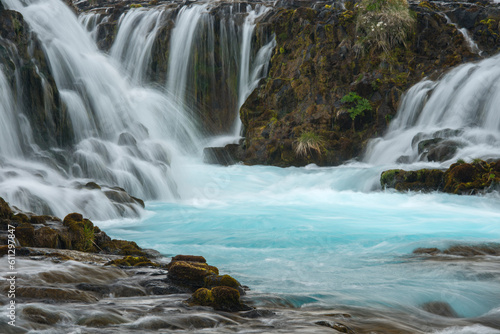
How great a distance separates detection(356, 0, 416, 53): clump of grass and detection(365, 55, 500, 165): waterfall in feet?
7.32

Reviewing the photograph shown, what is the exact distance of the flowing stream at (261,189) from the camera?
5645 millimetres

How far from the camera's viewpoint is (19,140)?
11844 millimetres

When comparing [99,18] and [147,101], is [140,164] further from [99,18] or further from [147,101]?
[99,18]

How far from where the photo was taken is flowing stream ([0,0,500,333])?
5.64 m

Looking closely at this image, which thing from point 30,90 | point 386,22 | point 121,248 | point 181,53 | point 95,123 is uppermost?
point 181,53

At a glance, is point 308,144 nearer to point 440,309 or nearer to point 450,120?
point 450,120

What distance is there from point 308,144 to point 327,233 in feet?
25.4

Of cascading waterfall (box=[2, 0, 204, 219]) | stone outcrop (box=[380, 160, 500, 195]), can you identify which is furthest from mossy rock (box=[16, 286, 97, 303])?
stone outcrop (box=[380, 160, 500, 195])

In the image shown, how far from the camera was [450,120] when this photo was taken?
48.3 feet

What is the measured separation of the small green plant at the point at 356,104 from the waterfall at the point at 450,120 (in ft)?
3.67

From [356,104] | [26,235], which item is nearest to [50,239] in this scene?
[26,235]

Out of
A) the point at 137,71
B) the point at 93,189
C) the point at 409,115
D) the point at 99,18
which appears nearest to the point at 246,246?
the point at 93,189

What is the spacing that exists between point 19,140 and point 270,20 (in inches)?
495

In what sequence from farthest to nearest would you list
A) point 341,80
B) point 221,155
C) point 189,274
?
point 221,155 → point 341,80 → point 189,274
